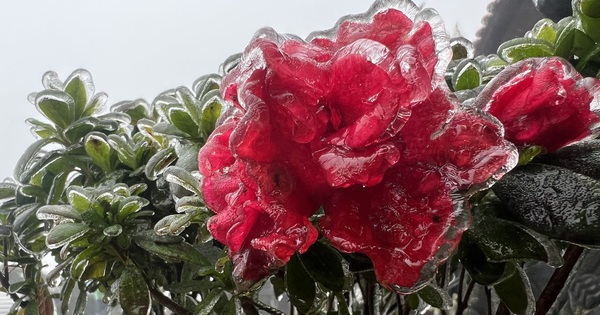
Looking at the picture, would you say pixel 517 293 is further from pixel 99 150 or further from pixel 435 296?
pixel 99 150

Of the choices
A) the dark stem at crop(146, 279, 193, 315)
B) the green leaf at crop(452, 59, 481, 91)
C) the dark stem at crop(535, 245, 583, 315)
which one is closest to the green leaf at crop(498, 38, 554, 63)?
the green leaf at crop(452, 59, 481, 91)

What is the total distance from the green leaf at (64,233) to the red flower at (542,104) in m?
0.35

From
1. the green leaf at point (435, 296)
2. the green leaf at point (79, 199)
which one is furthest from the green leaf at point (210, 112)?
the green leaf at point (435, 296)

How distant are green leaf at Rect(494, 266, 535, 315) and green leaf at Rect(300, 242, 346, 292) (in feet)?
0.47

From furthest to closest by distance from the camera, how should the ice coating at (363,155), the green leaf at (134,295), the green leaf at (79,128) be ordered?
1. the green leaf at (79,128)
2. the green leaf at (134,295)
3. the ice coating at (363,155)

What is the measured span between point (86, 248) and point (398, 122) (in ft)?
1.18

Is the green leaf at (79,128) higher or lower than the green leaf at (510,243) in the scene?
higher

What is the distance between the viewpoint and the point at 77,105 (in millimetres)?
717

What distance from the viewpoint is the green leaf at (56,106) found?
0.67 m

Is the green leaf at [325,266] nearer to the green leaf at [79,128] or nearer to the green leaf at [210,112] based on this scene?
the green leaf at [210,112]

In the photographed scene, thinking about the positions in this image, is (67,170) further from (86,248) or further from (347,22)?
(347,22)

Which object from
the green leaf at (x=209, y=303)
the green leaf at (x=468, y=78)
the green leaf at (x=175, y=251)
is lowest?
the green leaf at (x=209, y=303)

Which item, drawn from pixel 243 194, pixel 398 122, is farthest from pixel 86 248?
pixel 398 122

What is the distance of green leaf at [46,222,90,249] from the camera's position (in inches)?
20.2
